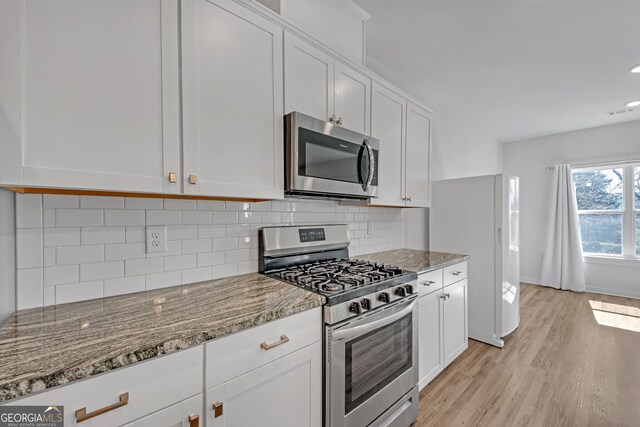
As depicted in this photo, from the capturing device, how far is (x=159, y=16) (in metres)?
1.10

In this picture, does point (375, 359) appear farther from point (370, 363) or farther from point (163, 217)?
point (163, 217)

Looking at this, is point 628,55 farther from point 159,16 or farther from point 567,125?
point 159,16

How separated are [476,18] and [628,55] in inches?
64.6

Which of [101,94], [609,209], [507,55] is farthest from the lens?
[609,209]

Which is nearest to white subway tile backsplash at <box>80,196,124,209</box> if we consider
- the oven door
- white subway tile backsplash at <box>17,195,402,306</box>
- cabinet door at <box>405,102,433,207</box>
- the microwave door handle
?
white subway tile backsplash at <box>17,195,402,306</box>

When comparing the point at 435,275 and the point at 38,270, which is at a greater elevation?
the point at 38,270

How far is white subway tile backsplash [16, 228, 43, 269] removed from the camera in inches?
41.6

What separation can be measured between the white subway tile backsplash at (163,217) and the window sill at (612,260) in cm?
604

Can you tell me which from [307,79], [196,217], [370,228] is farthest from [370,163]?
[196,217]

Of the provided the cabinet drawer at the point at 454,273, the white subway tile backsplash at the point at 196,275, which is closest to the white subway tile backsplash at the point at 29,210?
the white subway tile backsplash at the point at 196,275

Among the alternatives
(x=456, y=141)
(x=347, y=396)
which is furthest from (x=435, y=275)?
(x=456, y=141)

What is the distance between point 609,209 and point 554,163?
3.42 ft

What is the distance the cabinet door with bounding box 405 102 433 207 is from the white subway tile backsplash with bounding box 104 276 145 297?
76.6 inches

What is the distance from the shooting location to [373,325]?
146 cm
